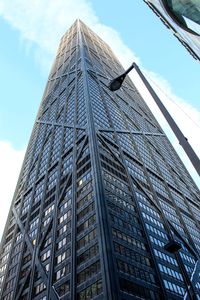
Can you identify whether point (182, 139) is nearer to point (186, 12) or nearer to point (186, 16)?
point (186, 12)

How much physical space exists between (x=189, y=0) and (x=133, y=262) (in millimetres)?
49538

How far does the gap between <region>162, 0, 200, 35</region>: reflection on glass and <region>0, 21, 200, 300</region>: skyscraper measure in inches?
472

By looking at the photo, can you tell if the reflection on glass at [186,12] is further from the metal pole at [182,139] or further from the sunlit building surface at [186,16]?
the metal pole at [182,139]

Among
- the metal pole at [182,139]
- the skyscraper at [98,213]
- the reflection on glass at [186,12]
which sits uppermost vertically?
the skyscraper at [98,213]

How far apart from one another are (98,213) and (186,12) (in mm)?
48570

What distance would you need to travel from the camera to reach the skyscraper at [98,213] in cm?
5891

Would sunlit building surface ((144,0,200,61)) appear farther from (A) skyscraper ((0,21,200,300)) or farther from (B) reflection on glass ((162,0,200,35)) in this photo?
(A) skyscraper ((0,21,200,300))

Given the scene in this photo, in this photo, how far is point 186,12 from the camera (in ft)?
63.9

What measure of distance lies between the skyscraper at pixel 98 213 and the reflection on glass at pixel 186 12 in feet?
39.3

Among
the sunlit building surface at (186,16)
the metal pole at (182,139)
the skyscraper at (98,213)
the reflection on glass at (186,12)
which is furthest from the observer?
the skyscraper at (98,213)

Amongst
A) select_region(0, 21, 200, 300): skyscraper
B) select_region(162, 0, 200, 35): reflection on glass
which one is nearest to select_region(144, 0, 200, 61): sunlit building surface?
select_region(162, 0, 200, 35): reflection on glass

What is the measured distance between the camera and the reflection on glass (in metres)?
18.5

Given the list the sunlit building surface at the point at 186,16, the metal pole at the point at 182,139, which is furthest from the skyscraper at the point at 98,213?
the sunlit building surface at the point at 186,16

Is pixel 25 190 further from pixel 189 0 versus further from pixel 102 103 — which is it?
pixel 189 0
